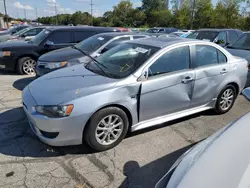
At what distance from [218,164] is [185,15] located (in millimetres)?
45428

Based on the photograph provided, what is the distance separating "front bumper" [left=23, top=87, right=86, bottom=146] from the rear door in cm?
200

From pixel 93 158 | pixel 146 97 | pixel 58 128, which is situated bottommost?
pixel 93 158

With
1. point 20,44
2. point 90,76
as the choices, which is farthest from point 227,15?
point 90,76

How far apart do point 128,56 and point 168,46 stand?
0.66 meters

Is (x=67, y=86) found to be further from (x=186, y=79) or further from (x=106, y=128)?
(x=186, y=79)

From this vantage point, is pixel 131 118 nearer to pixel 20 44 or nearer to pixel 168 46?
pixel 168 46

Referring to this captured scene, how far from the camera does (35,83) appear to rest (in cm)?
338

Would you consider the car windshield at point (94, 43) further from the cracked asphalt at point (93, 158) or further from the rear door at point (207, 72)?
the rear door at point (207, 72)

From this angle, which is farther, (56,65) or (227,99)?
(56,65)

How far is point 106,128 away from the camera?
116 inches

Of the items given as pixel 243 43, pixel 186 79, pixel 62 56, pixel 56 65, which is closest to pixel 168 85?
pixel 186 79

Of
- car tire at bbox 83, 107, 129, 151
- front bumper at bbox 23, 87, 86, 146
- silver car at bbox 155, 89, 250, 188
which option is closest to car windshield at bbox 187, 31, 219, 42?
car tire at bbox 83, 107, 129, 151

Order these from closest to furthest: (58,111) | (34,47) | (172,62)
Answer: (58,111), (172,62), (34,47)

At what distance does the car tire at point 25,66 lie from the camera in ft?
23.2
